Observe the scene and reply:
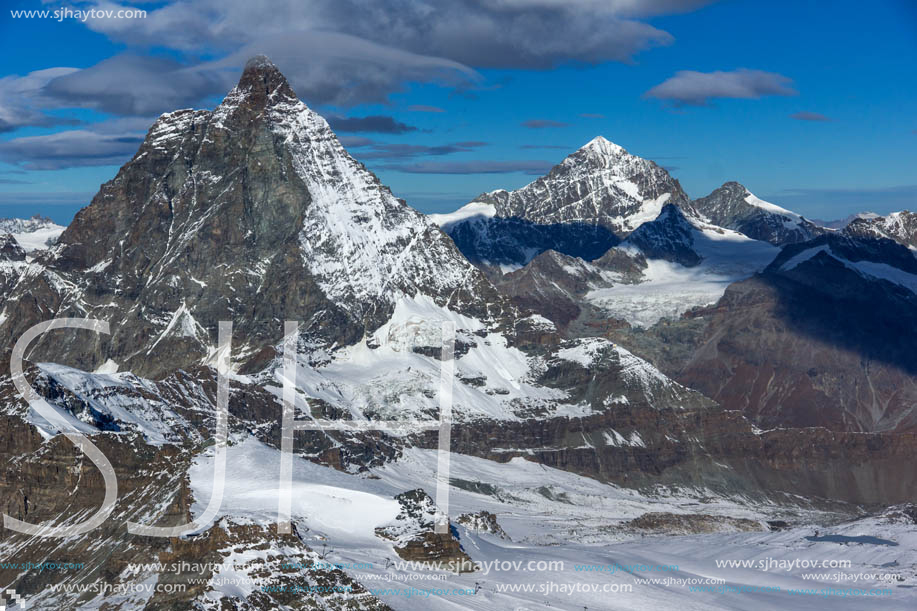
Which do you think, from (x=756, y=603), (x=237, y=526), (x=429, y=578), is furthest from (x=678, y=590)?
(x=237, y=526)

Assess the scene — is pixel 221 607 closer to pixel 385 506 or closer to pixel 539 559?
pixel 385 506

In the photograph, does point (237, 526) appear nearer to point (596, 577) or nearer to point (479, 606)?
point (479, 606)

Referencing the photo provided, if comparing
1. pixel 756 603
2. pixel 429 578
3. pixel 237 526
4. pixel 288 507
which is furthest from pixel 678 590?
pixel 237 526

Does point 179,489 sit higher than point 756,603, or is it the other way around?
point 179,489

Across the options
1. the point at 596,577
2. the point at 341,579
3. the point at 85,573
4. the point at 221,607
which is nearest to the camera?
the point at 221,607

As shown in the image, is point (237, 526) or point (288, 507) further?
point (288, 507)

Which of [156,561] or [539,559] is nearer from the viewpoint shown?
[156,561]

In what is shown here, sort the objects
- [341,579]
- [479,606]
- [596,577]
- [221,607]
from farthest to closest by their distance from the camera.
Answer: [596,577]
[479,606]
[341,579]
[221,607]

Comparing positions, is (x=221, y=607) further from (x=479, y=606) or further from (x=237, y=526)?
(x=479, y=606)

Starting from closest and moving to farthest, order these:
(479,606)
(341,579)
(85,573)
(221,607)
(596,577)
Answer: (221,607), (341,579), (479,606), (85,573), (596,577)

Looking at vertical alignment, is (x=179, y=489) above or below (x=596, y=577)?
above
